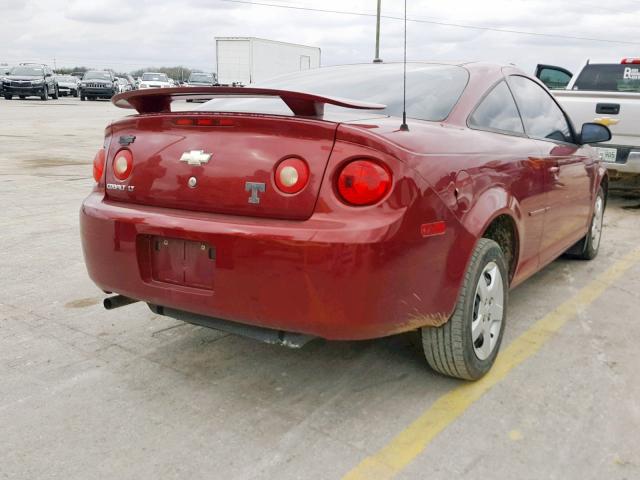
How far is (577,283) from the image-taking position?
15.8 feet

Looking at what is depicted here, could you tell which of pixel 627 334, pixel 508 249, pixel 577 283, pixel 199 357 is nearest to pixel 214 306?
pixel 199 357

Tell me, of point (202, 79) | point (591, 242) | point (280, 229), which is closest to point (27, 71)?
point (202, 79)

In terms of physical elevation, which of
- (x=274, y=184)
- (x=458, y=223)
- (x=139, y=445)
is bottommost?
(x=139, y=445)

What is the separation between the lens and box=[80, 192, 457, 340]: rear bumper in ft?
7.98

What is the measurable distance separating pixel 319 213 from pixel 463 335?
0.94 meters

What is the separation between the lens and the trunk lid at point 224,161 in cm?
252

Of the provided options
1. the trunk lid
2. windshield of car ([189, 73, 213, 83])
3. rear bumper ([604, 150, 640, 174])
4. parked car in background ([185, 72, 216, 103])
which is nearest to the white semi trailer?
parked car in background ([185, 72, 216, 103])

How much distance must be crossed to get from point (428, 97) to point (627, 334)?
1.85 metres

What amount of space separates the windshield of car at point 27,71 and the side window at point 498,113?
3481cm

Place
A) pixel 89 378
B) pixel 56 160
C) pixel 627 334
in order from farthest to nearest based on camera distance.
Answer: pixel 56 160 < pixel 627 334 < pixel 89 378

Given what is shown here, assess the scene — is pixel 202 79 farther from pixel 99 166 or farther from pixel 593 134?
pixel 99 166

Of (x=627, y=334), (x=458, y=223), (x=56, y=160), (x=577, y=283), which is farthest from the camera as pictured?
(x=56, y=160)

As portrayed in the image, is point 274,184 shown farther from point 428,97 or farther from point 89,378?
point 89,378

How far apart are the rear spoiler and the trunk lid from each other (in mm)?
81
